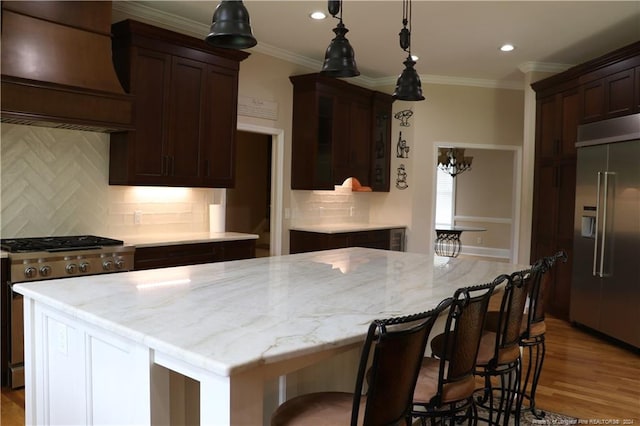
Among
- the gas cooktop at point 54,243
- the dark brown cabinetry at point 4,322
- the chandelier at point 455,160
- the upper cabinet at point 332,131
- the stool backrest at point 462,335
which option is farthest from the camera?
the chandelier at point 455,160

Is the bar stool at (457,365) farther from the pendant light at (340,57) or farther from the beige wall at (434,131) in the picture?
the beige wall at (434,131)

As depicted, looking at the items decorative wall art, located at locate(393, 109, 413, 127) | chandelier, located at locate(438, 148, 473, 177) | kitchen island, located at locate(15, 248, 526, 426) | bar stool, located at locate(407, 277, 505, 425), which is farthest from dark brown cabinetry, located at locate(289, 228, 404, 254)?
bar stool, located at locate(407, 277, 505, 425)

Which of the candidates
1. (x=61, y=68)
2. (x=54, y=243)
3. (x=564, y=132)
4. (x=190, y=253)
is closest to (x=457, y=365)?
(x=190, y=253)

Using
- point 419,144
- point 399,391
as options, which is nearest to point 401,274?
point 399,391

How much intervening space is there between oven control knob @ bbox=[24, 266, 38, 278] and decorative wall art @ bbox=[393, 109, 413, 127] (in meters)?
5.06

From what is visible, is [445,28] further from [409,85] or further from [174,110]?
[174,110]

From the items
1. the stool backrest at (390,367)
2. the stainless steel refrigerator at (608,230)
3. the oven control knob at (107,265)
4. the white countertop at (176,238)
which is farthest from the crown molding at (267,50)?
the stool backrest at (390,367)

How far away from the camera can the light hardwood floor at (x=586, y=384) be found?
9.95 ft

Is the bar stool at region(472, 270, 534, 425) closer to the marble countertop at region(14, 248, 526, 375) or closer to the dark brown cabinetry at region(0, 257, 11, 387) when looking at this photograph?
the marble countertop at region(14, 248, 526, 375)

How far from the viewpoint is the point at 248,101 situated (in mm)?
5352

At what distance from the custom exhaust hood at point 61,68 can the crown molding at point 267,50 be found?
51 centimetres

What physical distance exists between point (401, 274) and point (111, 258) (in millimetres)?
2147

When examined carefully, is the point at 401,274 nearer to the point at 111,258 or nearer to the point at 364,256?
the point at 364,256

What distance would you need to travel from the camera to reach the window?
1105 centimetres
